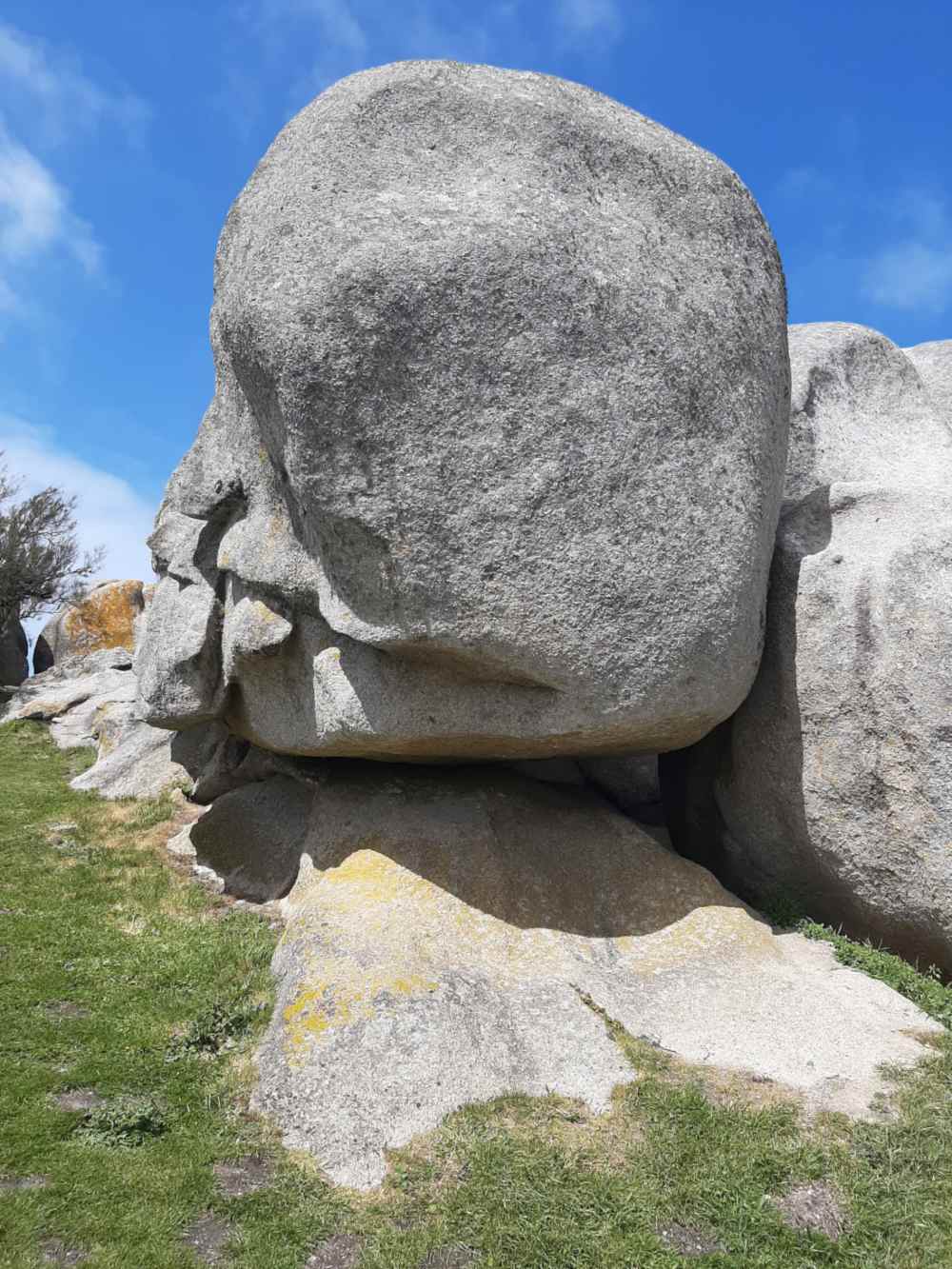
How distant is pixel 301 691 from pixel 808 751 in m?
3.27

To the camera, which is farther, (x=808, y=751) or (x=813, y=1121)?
(x=808, y=751)

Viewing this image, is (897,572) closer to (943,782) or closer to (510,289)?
(943,782)

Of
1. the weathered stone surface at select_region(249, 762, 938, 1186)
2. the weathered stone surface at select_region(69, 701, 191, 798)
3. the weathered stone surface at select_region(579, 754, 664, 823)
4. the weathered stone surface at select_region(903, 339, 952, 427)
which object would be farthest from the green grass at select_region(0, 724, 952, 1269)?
the weathered stone surface at select_region(903, 339, 952, 427)

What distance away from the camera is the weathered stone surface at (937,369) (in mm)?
8133

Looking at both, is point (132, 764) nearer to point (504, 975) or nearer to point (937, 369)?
point (504, 975)

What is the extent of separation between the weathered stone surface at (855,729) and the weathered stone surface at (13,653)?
1979 centimetres

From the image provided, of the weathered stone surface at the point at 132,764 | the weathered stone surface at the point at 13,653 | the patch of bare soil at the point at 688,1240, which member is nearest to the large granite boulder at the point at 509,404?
the patch of bare soil at the point at 688,1240

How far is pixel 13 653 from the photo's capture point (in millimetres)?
23125

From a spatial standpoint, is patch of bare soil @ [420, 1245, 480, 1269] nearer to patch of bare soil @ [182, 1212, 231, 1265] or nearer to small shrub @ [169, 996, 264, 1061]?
patch of bare soil @ [182, 1212, 231, 1265]

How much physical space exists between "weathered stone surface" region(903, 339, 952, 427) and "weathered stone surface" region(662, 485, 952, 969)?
92.1 inches

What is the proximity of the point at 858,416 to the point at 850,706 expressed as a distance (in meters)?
2.62

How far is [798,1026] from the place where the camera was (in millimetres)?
5039

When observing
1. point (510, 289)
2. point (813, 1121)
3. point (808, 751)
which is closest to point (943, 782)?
point (808, 751)

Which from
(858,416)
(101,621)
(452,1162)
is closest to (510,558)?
(452,1162)
